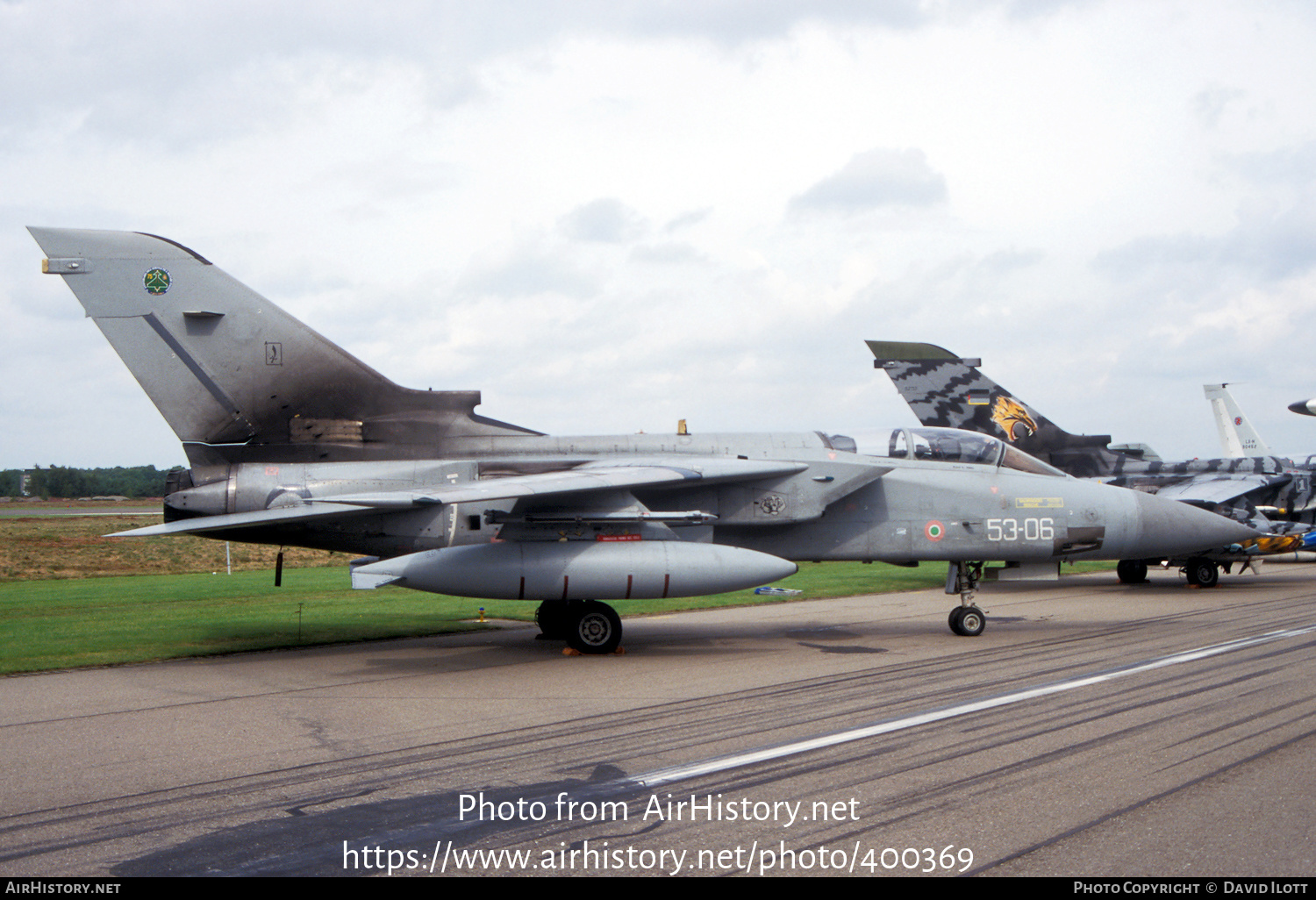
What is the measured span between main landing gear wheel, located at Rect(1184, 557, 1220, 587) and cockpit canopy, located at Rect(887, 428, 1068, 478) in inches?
374

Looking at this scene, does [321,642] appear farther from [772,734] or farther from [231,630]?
[772,734]

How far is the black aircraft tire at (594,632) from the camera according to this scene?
38.4ft

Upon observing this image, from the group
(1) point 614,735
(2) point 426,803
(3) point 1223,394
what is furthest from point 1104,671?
(3) point 1223,394

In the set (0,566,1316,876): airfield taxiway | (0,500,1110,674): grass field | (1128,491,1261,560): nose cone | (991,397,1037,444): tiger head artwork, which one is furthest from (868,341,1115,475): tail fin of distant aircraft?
(0,566,1316,876): airfield taxiway

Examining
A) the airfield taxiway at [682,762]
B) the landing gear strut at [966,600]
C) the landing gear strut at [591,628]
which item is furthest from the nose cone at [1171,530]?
the landing gear strut at [591,628]

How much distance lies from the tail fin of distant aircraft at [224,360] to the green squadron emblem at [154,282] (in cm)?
1

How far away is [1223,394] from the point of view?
130 feet

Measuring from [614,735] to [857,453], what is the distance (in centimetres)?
689

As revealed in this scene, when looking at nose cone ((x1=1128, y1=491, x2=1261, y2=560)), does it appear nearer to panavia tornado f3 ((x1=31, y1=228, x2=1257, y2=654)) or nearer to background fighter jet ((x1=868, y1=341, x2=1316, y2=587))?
panavia tornado f3 ((x1=31, y1=228, x2=1257, y2=654))

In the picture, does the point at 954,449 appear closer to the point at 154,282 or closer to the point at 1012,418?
the point at 1012,418

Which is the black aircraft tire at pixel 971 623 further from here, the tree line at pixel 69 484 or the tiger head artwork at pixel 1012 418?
the tree line at pixel 69 484

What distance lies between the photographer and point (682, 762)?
6.22 metres

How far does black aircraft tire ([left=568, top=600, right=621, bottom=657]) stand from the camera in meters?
11.7
